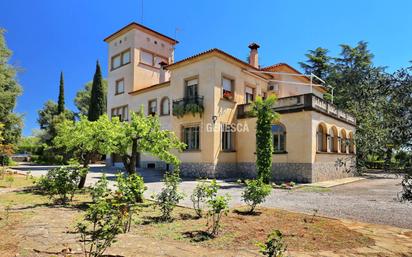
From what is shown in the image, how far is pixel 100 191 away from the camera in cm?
713

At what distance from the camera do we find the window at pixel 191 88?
71.0 ft

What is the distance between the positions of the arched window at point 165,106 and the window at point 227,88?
5503mm

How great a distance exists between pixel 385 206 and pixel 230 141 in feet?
40.8

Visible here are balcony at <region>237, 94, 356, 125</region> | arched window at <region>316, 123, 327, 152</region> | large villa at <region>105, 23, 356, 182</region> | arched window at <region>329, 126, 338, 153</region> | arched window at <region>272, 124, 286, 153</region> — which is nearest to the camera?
balcony at <region>237, 94, 356, 125</region>

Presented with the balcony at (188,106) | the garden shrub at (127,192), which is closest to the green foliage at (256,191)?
the garden shrub at (127,192)

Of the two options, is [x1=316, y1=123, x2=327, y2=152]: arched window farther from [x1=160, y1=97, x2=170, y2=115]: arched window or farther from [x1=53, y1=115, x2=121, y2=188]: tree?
[x1=53, y1=115, x2=121, y2=188]: tree

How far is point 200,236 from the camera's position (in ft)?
19.4

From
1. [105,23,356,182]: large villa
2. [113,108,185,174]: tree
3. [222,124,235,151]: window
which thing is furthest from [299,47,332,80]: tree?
[113,108,185,174]: tree

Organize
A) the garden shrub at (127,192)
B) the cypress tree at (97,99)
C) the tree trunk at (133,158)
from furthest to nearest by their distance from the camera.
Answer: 1. the cypress tree at (97,99)
2. the tree trunk at (133,158)
3. the garden shrub at (127,192)

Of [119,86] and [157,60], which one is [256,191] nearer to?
[157,60]

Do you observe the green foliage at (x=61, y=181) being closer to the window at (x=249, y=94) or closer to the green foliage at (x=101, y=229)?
the green foliage at (x=101, y=229)

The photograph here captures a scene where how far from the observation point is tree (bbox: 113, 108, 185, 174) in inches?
377

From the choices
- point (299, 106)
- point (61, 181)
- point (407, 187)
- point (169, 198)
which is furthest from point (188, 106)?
point (407, 187)

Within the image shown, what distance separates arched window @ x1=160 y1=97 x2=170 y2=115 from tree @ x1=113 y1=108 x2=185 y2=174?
14.6m
